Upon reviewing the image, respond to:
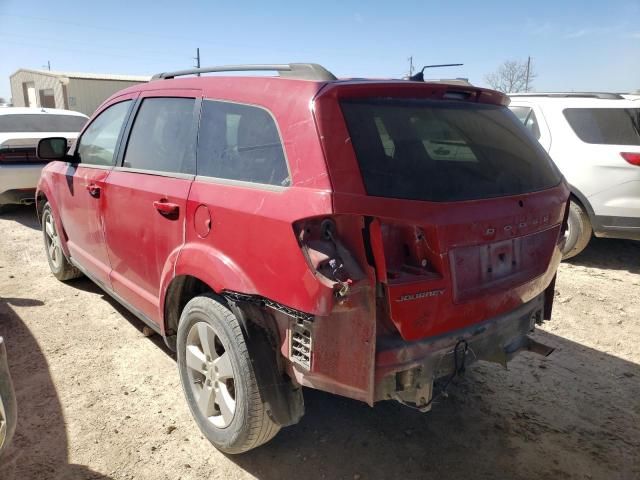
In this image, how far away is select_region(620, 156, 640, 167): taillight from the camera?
519cm

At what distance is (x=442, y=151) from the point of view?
230 centimetres

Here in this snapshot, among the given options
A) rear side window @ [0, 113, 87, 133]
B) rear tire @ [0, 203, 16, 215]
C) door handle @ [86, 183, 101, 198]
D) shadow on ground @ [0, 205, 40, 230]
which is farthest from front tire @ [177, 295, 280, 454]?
rear tire @ [0, 203, 16, 215]

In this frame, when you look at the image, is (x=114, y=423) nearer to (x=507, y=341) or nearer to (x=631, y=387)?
(x=507, y=341)

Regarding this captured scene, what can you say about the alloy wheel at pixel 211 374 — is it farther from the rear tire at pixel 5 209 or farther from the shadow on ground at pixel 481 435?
the rear tire at pixel 5 209

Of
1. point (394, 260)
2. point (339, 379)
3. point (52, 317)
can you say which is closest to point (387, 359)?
point (339, 379)

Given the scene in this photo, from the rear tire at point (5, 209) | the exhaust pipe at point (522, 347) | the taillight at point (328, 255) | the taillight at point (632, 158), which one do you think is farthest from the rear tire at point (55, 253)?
the taillight at point (632, 158)

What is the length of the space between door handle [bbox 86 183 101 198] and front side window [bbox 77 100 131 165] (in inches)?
7.0

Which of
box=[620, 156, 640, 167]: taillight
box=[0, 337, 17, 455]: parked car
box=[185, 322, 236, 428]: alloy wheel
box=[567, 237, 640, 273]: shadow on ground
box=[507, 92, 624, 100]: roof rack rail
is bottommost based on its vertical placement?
box=[567, 237, 640, 273]: shadow on ground

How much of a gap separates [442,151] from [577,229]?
161 inches

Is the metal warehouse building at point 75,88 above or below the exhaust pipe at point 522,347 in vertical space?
above

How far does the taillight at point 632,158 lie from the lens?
5191mm

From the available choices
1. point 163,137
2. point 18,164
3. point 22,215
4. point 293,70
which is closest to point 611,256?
point 293,70

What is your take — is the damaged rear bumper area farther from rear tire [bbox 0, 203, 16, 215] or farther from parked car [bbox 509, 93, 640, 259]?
rear tire [bbox 0, 203, 16, 215]

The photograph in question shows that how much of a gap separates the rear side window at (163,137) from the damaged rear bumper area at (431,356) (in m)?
1.44
